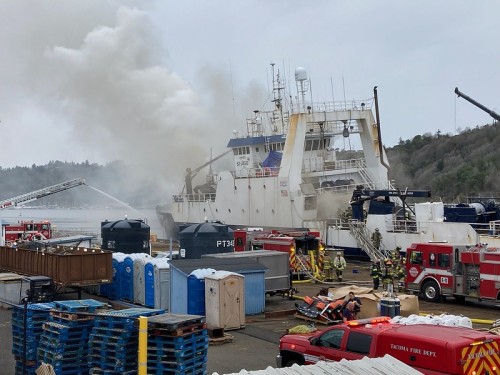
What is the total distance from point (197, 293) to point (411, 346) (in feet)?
25.3

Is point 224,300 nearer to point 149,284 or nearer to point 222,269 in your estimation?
point 222,269

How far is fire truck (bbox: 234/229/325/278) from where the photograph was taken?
23422 millimetres

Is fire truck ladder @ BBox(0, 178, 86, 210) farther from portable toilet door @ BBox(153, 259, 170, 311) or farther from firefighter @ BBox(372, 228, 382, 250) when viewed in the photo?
portable toilet door @ BBox(153, 259, 170, 311)

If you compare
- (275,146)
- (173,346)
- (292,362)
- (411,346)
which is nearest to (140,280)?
(292,362)

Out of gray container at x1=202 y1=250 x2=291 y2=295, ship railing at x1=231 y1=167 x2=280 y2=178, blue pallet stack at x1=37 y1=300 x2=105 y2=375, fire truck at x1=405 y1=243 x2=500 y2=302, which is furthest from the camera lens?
ship railing at x1=231 y1=167 x2=280 y2=178

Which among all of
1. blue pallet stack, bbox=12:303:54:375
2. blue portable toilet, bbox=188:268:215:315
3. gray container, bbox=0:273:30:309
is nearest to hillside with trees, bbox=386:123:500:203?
blue portable toilet, bbox=188:268:215:315

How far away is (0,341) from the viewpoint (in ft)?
44.4

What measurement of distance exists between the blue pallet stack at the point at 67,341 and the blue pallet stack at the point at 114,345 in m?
0.27

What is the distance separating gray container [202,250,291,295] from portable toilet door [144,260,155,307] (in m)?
2.54

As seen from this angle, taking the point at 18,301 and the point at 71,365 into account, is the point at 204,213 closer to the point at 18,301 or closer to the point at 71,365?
the point at 18,301

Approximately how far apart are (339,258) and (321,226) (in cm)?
982

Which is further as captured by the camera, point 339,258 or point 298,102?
point 298,102

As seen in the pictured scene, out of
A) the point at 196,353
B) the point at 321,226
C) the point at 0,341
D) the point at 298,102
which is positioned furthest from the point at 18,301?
the point at 298,102

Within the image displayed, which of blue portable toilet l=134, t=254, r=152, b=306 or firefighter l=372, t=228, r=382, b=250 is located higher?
firefighter l=372, t=228, r=382, b=250
